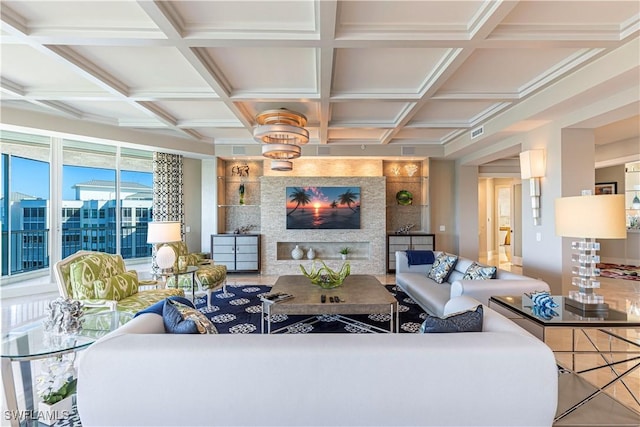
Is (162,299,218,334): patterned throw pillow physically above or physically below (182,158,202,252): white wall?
below

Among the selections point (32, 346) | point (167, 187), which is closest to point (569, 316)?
point (32, 346)

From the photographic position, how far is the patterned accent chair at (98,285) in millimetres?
2908

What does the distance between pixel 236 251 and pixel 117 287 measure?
10.8 ft

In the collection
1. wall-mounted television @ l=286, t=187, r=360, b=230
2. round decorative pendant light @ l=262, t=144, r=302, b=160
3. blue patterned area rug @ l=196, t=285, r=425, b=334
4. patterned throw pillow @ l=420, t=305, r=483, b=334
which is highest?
round decorative pendant light @ l=262, t=144, r=302, b=160

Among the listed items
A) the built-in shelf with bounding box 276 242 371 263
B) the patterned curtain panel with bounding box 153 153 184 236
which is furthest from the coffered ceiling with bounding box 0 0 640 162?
the built-in shelf with bounding box 276 242 371 263

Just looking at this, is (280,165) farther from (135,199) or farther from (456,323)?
(135,199)

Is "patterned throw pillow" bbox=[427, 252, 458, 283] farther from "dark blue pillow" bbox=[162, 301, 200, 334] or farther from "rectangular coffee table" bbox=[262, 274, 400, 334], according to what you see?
"dark blue pillow" bbox=[162, 301, 200, 334]

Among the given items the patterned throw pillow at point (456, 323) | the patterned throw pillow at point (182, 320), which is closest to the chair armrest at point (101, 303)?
the patterned throw pillow at point (182, 320)

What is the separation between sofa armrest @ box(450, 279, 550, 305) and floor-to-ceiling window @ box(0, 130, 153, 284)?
630 centimetres

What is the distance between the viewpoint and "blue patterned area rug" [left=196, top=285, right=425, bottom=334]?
347 cm

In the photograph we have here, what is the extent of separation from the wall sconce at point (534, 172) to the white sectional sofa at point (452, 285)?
4.39 feet

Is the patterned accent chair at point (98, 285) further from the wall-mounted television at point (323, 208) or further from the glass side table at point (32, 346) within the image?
the wall-mounted television at point (323, 208)

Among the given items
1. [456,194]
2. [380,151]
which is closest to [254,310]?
[380,151]

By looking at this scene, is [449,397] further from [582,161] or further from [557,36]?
[582,161]
